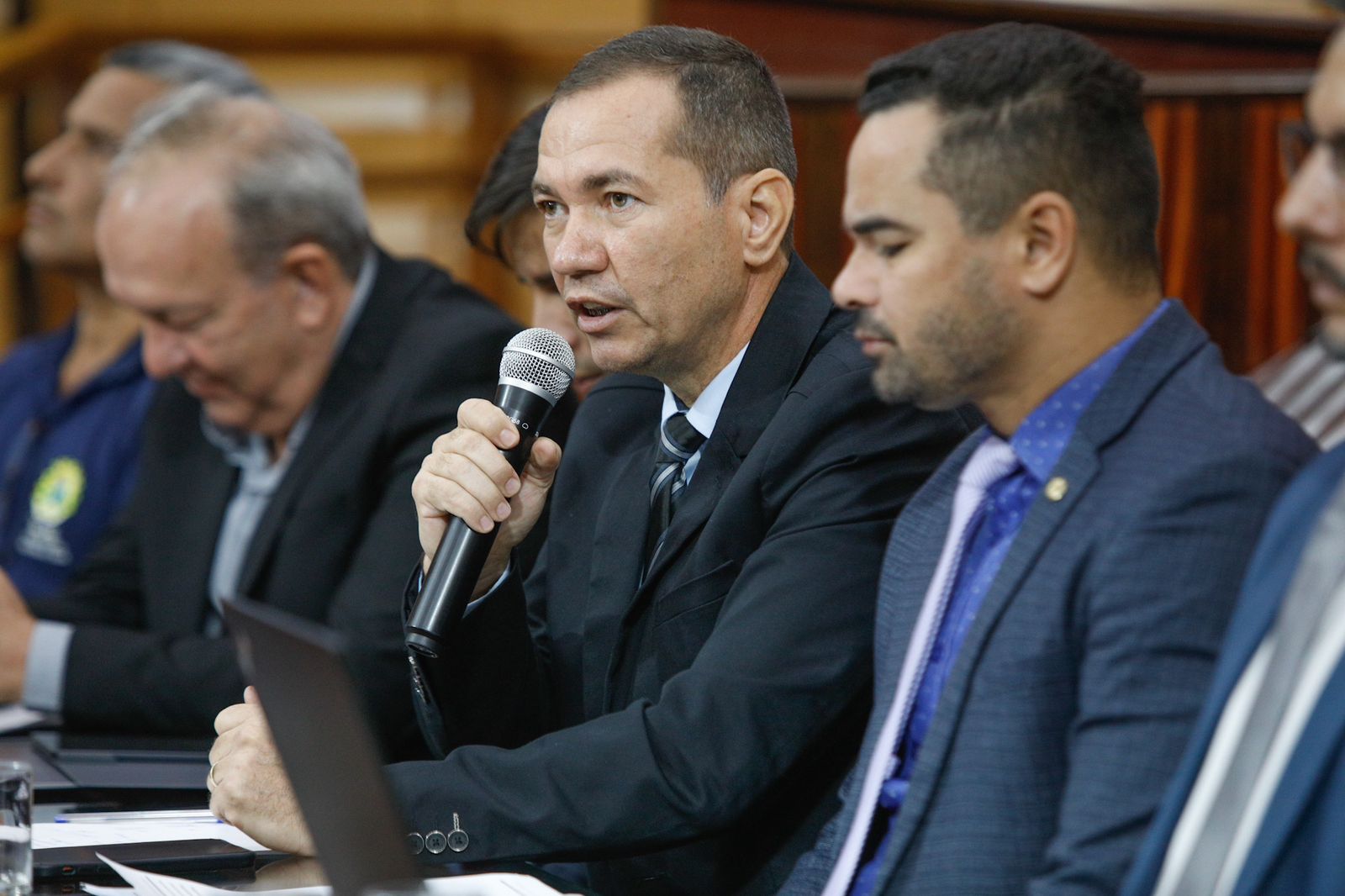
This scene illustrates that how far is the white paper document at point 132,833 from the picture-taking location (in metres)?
1.47

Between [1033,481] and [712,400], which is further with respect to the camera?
[712,400]

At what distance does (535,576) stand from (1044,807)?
2.75 ft

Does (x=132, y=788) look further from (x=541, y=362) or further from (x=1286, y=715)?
(x=1286, y=715)

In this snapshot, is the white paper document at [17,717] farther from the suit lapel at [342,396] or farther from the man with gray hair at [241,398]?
the suit lapel at [342,396]

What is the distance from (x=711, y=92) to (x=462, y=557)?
0.55 metres

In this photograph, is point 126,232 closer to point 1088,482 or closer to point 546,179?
point 546,179

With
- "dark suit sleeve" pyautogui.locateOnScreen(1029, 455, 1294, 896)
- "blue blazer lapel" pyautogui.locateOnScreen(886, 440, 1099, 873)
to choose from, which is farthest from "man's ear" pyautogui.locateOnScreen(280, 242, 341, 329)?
"dark suit sleeve" pyautogui.locateOnScreen(1029, 455, 1294, 896)

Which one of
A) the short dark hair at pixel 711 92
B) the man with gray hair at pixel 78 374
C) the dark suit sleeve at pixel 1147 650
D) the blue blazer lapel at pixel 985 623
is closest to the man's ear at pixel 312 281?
the man with gray hair at pixel 78 374

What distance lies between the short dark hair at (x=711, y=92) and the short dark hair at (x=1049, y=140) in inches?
14.4

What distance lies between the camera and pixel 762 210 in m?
1.67

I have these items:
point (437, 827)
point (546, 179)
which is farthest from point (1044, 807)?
point (546, 179)

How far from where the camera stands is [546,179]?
5.43ft

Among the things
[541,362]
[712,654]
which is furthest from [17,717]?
[712,654]

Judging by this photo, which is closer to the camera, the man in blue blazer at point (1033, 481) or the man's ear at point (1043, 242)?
the man in blue blazer at point (1033, 481)
